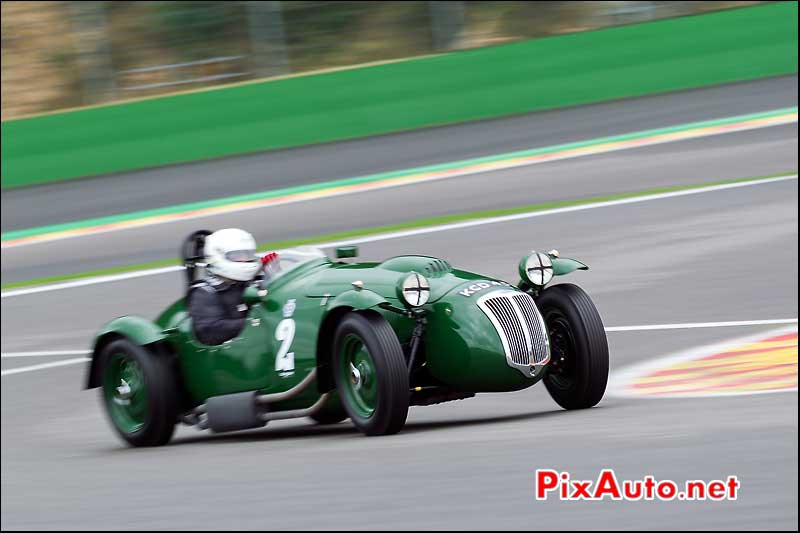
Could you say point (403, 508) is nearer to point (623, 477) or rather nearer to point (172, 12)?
point (623, 477)

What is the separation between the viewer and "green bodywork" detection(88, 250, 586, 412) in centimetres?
702

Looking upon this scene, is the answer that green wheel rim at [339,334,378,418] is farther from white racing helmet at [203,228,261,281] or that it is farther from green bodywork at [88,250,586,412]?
white racing helmet at [203,228,261,281]

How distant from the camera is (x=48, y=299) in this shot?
1564 cm

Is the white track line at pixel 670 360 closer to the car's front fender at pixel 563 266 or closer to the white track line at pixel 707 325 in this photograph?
the white track line at pixel 707 325

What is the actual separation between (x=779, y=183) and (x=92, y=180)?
362 inches

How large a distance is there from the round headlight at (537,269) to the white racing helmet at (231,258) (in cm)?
158

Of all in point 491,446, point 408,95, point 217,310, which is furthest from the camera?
point 408,95

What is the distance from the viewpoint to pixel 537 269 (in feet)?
24.9

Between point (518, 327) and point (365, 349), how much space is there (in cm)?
76

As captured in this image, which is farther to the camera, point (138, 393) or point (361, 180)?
point (361, 180)

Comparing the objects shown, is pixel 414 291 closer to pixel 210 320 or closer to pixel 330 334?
pixel 330 334
